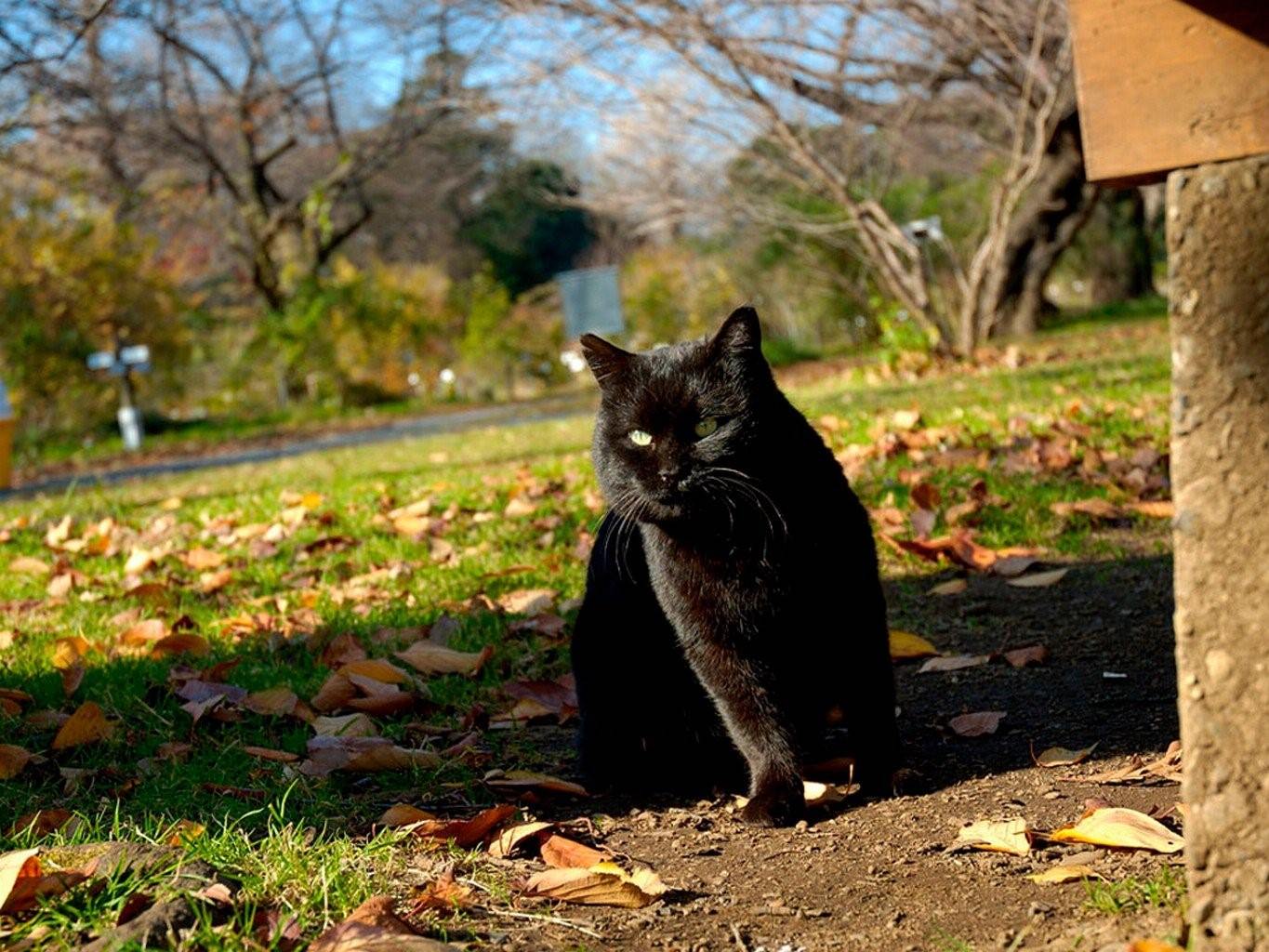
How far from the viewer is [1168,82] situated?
1.70m

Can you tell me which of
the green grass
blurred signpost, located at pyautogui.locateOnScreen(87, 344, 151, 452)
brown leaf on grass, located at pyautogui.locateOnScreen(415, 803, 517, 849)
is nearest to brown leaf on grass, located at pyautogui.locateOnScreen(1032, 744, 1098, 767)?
the green grass

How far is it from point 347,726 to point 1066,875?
1.74 meters

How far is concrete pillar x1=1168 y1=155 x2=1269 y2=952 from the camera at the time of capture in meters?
1.68

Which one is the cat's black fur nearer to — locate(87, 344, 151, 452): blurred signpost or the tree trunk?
the tree trunk

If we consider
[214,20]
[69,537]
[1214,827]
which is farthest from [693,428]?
[214,20]

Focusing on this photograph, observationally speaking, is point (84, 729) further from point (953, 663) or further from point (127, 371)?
point (127, 371)

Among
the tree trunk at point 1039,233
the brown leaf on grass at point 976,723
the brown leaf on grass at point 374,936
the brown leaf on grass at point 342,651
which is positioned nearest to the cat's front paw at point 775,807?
the brown leaf on grass at point 976,723

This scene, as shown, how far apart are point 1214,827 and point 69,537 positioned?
212 inches

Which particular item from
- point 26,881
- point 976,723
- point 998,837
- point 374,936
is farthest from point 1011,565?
point 26,881

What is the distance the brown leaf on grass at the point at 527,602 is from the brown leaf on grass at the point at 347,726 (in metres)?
1.03

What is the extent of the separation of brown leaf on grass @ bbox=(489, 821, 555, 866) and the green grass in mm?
961

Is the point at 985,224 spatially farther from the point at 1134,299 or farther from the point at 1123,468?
the point at 1123,468

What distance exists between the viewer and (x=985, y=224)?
17031mm

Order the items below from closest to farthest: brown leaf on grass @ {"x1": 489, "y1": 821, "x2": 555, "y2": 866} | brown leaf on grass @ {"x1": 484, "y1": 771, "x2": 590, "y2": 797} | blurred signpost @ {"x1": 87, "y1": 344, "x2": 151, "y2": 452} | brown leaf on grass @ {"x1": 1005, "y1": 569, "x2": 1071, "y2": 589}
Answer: brown leaf on grass @ {"x1": 489, "y1": 821, "x2": 555, "y2": 866} < brown leaf on grass @ {"x1": 484, "y1": 771, "x2": 590, "y2": 797} < brown leaf on grass @ {"x1": 1005, "y1": 569, "x2": 1071, "y2": 589} < blurred signpost @ {"x1": 87, "y1": 344, "x2": 151, "y2": 452}
